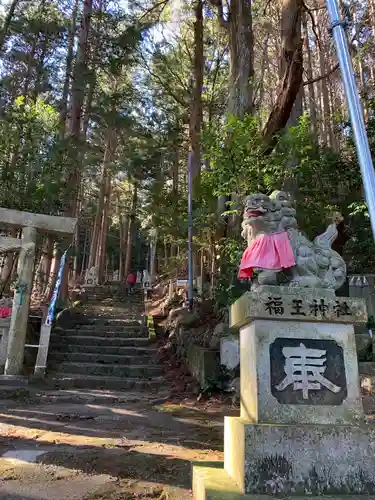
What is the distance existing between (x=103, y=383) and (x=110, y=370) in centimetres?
71

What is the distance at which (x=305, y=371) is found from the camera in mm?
2898

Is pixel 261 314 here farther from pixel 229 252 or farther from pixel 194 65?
pixel 194 65

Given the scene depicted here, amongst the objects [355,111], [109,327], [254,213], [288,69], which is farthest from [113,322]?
[355,111]

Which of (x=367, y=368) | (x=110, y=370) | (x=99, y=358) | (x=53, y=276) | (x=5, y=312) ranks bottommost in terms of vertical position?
(x=110, y=370)

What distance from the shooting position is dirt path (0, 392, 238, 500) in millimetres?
3070

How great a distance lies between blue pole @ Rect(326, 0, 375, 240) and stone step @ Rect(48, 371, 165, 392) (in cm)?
637

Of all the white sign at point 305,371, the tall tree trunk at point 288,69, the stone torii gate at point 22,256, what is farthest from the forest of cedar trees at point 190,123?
the white sign at point 305,371

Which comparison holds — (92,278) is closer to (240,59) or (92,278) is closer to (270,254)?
(240,59)

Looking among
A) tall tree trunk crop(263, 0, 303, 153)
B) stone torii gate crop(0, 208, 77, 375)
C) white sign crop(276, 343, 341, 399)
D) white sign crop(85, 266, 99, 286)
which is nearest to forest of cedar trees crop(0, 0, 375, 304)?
tall tree trunk crop(263, 0, 303, 153)

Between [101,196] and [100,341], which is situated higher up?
[101,196]

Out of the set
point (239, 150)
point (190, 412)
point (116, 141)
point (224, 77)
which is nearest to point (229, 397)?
point (190, 412)

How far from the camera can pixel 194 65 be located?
1467 cm

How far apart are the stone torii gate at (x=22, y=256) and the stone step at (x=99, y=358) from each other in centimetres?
147

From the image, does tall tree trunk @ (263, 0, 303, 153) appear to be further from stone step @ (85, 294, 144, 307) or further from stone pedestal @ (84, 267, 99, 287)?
stone pedestal @ (84, 267, 99, 287)
